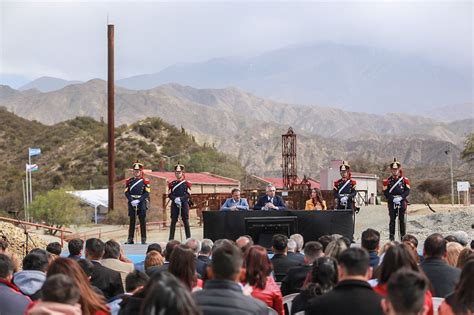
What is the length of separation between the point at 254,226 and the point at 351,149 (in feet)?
459

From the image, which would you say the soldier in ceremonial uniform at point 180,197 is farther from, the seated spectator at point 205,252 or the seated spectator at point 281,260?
Answer: the seated spectator at point 281,260

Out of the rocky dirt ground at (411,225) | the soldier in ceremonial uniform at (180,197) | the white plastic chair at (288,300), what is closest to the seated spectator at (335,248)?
the white plastic chair at (288,300)

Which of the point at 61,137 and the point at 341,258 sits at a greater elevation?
the point at 61,137

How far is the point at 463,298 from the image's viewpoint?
5.14m

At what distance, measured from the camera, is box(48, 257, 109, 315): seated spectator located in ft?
17.4

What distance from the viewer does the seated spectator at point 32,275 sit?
6.94 m

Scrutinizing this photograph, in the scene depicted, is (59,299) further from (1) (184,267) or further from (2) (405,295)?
(2) (405,295)

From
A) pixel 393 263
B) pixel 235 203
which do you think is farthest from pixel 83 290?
pixel 235 203

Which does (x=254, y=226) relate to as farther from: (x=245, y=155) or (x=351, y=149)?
(x=351, y=149)

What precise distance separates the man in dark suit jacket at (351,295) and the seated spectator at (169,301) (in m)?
1.22

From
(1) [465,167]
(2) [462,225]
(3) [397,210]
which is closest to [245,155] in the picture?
(1) [465,167]

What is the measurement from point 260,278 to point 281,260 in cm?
216

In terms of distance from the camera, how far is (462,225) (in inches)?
1072

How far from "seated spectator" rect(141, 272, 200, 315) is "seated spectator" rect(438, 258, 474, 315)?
201 cm
